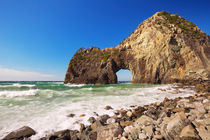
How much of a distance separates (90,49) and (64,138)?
41.8m

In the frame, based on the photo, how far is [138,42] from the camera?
3441 centimetres

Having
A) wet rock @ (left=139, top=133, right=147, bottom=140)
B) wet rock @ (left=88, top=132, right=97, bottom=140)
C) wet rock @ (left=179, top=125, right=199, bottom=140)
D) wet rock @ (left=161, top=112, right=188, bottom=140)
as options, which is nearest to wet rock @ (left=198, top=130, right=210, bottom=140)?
wet rock @ (left=179, top=125, right=199, bottom=140)

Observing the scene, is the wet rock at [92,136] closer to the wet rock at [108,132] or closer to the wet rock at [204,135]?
the wet rock at [108,132]

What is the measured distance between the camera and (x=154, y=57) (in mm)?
30156

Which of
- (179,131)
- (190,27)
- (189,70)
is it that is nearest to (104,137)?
(179,131)

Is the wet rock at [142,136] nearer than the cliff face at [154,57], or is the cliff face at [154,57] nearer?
the wet rock at [142,136]

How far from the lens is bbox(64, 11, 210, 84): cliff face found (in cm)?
2578

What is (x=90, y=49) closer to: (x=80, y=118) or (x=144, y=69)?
(x=144, y=69)

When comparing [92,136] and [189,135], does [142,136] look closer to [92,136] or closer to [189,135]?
[189,135]

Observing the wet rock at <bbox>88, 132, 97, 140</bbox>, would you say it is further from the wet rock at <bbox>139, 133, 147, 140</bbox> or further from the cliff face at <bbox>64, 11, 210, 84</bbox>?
the cliff face at <bbox>64, 11, 210, 84</bbox>

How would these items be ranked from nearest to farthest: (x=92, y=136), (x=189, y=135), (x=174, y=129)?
(x=189, y=135), (x=174, y=129), (x=92, y=136)

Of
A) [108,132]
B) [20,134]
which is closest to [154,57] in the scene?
[108,132]

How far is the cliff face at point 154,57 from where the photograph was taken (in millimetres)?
25781

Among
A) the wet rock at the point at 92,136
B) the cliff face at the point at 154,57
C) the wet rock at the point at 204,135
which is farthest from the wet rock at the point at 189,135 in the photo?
the cliff face at the point at 154,57
